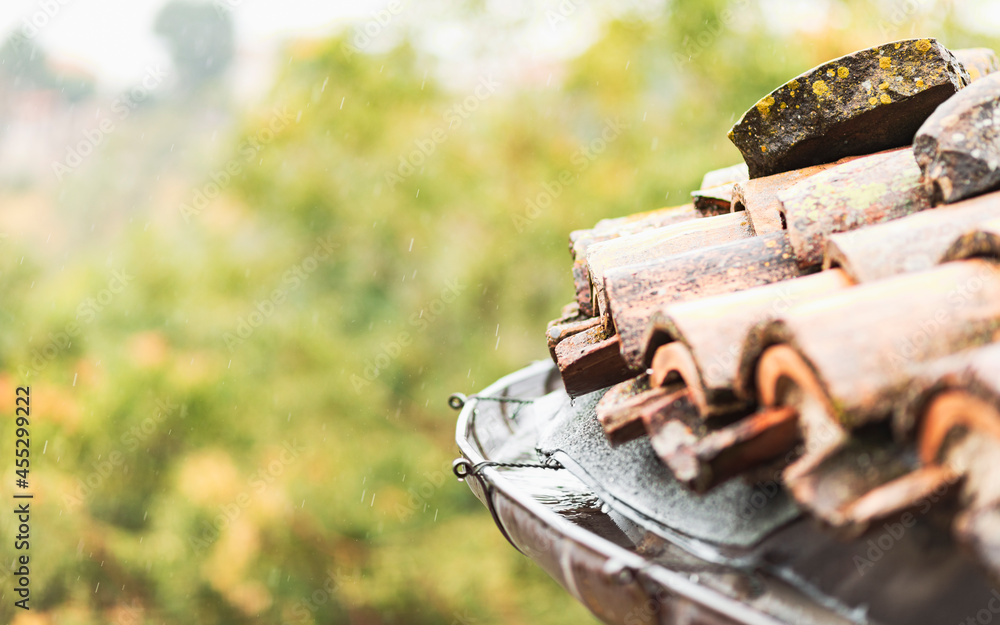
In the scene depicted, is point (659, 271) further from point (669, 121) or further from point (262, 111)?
point (262, 111)

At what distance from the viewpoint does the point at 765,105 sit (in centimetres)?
156

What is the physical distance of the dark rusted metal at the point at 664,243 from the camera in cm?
156

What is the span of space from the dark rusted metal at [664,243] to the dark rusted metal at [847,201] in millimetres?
198

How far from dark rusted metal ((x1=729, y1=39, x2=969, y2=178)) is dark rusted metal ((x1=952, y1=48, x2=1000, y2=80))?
1.14 feet

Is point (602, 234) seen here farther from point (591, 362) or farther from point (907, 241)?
point (907, 241)

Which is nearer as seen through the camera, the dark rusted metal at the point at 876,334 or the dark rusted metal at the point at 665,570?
the dark rusted metal at the point at 876,334

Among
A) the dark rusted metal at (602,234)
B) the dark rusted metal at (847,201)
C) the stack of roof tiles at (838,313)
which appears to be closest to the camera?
the stack of roof tiles at (838,313)

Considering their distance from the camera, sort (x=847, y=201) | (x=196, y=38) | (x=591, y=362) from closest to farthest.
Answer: (x=847, y=201), (x=591, y=362), (x=196, y=38)

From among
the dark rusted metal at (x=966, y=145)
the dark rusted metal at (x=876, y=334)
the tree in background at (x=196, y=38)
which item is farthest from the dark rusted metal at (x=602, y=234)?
the tree in background at (x=196, y=38)

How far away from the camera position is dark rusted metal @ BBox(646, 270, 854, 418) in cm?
101

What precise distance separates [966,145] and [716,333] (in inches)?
20.2

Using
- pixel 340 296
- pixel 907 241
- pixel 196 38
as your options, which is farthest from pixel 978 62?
pixel 196 38

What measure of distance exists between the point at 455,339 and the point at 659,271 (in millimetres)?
9942

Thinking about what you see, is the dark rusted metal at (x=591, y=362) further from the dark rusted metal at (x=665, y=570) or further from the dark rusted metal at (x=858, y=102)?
the dark rusted metal at (x=858, y=102)
